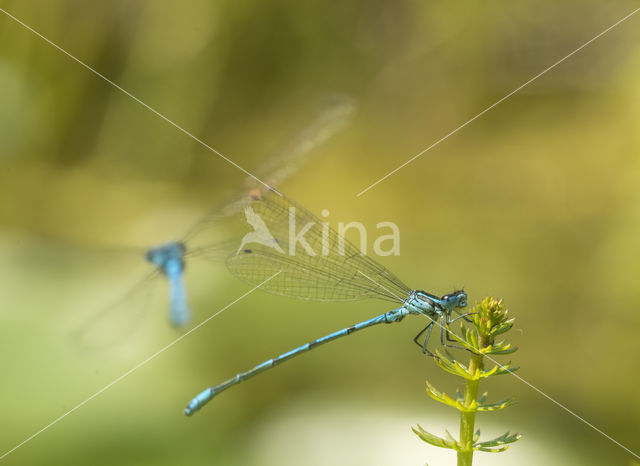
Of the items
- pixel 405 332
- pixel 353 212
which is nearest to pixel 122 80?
pixel 353 212

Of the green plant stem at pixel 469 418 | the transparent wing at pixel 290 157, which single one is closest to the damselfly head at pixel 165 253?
the transparent wing at pixel 290 157

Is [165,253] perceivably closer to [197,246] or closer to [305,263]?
[197,246]

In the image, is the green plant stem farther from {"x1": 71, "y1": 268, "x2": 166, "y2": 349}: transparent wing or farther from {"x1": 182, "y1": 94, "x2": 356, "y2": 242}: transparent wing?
{"x1": 71, "y1": 268, "x2": 166, "y2": 349}: transparent wing

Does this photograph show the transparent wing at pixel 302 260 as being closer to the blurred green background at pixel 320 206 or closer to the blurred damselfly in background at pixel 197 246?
the blurred damselfly in background at pixel 197 246

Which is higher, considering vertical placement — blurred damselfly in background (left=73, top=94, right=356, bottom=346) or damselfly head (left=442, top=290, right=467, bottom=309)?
blurred damselfly in background (left=73, top=94, right=356, bottom=346)

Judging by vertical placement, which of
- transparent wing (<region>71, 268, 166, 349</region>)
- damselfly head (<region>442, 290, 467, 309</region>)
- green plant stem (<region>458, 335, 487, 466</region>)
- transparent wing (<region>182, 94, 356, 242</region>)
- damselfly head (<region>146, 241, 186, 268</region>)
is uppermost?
transparent wing (<region>182, 94, 356, 242</region>)

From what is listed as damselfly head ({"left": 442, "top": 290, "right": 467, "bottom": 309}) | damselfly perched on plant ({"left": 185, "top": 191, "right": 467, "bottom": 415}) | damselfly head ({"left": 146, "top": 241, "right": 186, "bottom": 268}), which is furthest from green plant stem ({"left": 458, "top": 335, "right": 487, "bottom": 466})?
damselfly head ({"left": 146, "top": 241, "right": 186, "bottom": 268})

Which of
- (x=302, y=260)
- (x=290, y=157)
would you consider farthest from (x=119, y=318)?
(x=290, y=157)
